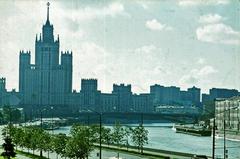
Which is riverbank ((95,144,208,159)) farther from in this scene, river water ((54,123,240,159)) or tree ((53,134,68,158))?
tree ((53,134,68,158))

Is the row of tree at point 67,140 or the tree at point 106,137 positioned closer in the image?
the row of tree at point 67,140

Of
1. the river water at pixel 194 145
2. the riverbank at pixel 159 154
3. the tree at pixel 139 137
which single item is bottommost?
the river water at pixel 194 145

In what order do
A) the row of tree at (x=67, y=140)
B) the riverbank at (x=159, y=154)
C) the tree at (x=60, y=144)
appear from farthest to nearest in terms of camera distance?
1. the riverbank at (x=159, y=154)
2. the tree at (x=60, y=144)
3. the row of tree at (x=67, y=140)

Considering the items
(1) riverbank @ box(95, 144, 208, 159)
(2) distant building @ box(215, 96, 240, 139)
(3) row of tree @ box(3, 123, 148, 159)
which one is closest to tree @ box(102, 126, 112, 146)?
(3) row of tree @ box(3, 123, 148, 159)

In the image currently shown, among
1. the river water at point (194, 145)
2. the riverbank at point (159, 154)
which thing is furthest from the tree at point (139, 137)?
the river water at point (194, 145)

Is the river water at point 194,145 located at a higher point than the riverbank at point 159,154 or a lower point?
lower

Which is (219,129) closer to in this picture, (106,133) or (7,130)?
(106,133)

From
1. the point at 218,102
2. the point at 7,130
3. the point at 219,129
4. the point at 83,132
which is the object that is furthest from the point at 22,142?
the point at 218,102

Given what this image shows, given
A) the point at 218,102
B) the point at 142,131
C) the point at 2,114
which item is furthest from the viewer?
the point at 2,114

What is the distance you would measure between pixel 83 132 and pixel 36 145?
13.0 metres

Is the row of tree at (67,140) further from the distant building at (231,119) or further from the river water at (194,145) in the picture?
the distant building at (231,119)

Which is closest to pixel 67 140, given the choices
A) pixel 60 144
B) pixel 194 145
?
pixel 60 144

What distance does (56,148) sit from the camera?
2304 inches

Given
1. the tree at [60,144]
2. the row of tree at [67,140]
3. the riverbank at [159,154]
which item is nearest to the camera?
the row of tree at [67,140]
